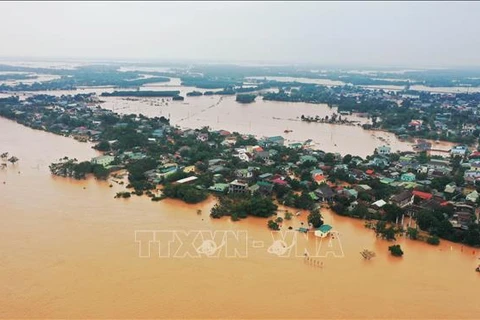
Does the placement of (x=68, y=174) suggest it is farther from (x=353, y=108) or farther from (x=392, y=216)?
(x=353, y=108)

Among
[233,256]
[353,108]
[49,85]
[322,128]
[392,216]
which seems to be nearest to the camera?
[233,256]

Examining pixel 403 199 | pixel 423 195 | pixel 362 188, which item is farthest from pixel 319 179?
pixel 423 195

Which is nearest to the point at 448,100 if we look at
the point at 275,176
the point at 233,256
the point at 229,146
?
the point at 229,146

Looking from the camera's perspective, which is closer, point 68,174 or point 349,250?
point 349,250

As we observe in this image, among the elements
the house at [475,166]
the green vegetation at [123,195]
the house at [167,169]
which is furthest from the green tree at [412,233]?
the green vegetation at [123,195]

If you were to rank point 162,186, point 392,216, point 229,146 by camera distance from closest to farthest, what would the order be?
point 392,216, point 162,186, point 229,146

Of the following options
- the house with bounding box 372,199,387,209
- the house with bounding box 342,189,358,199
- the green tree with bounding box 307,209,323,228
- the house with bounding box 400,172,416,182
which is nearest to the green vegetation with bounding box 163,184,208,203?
the green tree with bounding box 307,209,323,228

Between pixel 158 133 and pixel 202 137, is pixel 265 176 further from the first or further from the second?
pixel 158 133

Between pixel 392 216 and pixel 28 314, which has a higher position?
pixel 392 216
